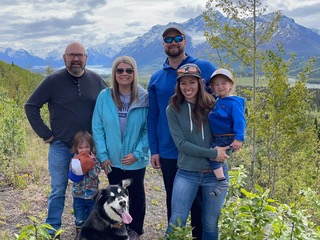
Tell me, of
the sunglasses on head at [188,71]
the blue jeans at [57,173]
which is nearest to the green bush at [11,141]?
the blue jeans at [57,173]

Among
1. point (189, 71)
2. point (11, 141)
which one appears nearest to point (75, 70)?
point (189, 71)

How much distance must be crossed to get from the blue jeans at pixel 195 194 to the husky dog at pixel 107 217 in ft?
2.01

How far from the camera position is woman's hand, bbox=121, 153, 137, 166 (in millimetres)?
4453

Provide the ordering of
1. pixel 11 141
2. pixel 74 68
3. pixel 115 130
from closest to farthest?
1. pixel 115 130
2. pixel 74 68
3. pixel 11 141

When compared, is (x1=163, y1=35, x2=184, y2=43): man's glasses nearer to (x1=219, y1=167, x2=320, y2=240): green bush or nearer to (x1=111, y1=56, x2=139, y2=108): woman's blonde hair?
(x1=111, y1=56, x2=139, y2=108): woman's blonde hair

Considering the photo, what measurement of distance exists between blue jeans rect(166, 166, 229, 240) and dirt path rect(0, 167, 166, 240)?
2.10 metres

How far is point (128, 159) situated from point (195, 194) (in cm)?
103

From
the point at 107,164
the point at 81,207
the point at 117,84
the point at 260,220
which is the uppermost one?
the point at 117,84

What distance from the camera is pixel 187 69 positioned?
146 inches

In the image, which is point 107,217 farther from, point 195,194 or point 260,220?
point 260,220

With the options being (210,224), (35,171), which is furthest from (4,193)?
(210,224)

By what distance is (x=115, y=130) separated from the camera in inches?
174

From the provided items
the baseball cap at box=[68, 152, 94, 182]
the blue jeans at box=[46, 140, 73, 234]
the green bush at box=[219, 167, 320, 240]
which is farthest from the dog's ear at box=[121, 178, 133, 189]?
the green bush at box=[219, 167, 320, 240]

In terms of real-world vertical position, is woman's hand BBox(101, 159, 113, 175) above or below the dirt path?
above
